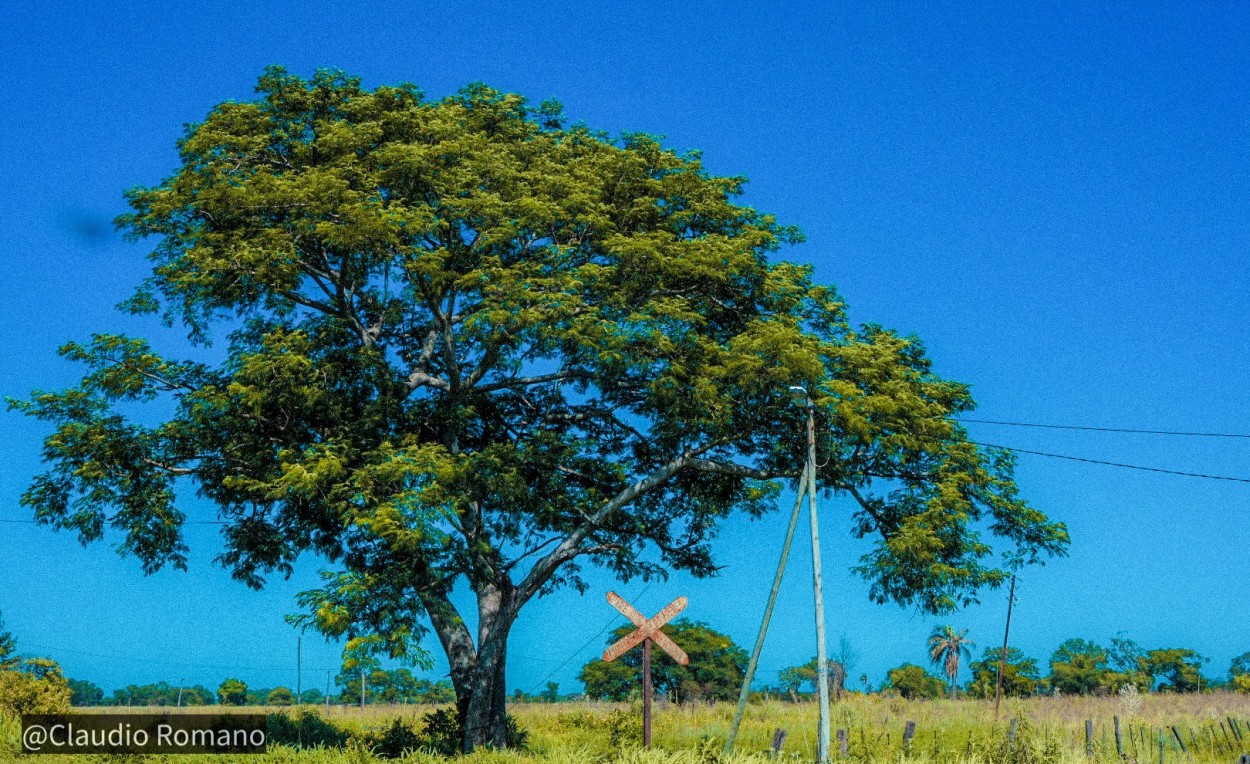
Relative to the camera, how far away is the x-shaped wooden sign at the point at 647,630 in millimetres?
16766

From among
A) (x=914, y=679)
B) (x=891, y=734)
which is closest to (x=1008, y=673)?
(x=914, y=679)

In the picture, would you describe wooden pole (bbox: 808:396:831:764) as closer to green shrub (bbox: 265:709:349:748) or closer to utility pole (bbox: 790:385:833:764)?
utility pole (bbox: 790:385:833:764)

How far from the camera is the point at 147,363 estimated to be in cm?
2125

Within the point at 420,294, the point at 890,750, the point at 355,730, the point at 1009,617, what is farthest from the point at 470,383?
the point at 1009,617

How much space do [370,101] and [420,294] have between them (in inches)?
200

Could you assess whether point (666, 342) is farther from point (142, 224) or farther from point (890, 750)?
point (142, 224)

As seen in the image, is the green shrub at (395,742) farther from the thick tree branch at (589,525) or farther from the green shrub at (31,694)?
the green shrub at (31,694)

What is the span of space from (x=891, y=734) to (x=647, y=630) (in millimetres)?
10681

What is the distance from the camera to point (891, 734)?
80.7 ft

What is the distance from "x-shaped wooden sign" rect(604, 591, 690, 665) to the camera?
16.8 m

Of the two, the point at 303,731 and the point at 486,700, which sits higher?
the point at 486,700

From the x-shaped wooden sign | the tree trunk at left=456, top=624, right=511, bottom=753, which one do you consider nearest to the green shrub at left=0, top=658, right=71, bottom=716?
the tree trunk at left=456, top=624, right=511, bottom=753

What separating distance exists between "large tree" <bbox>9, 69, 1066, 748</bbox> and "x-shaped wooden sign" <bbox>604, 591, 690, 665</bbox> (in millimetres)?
3619

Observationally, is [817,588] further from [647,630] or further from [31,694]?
[31,694]
